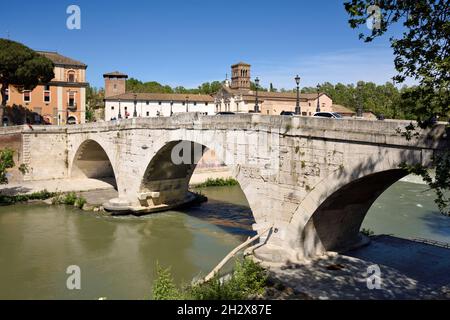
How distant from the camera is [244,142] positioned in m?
13.8

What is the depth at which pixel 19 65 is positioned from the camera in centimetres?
3158

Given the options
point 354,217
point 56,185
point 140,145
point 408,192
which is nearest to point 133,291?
point 354,217

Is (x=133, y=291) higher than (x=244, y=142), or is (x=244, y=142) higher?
(x=244, y=142)

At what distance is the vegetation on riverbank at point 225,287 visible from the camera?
9164 mm

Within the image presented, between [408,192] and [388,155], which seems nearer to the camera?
[388,155]

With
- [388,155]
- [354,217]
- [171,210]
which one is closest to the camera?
[388,155]

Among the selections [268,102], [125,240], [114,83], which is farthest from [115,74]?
[125,240]

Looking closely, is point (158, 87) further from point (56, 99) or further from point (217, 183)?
point (217, 183)

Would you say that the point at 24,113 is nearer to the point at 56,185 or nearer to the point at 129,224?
the point at 56,185

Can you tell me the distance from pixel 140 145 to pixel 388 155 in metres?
13.3

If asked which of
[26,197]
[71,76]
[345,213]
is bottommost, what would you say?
[26,197]

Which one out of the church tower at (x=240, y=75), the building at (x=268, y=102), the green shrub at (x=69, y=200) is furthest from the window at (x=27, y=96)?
the church tower at (x=240, y=75)

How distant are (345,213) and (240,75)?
46213 mm
